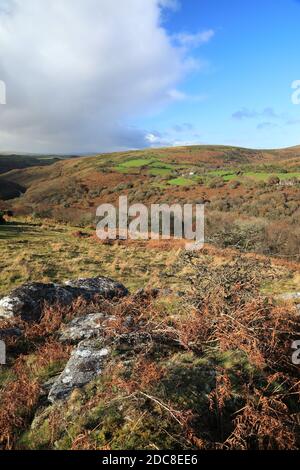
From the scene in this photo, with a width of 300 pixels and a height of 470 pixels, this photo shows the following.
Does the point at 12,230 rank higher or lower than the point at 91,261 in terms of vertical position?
higher

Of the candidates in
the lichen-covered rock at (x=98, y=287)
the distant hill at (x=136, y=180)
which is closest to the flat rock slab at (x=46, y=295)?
the lichen-covered rock at (x=98, y=287)

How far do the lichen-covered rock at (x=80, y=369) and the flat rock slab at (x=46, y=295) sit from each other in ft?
7.25

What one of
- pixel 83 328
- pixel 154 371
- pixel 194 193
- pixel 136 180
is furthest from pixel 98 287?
pixel 136 180

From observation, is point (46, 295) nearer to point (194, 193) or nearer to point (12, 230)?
point (12, 230)

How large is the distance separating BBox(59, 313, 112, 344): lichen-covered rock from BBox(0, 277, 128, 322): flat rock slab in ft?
3.16

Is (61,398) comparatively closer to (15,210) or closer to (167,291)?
(167,291)

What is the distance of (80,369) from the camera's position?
13.6 feet

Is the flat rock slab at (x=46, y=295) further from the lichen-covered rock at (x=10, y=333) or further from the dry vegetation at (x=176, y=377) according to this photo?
the lichen-covered rock at (x=10, y=333)

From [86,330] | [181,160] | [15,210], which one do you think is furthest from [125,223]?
[181,160]

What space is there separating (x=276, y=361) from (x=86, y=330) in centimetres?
260

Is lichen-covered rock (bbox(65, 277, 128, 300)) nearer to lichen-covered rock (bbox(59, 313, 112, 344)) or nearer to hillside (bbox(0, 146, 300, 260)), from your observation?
lichen-covered rock (bbox(59, 313, 112, 344))

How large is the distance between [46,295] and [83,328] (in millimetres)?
1840

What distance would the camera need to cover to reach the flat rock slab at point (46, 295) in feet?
21.1

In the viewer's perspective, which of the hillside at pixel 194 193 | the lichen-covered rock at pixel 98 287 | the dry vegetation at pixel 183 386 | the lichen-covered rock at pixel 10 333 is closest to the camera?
the dry vegetation at pixel 183 386
